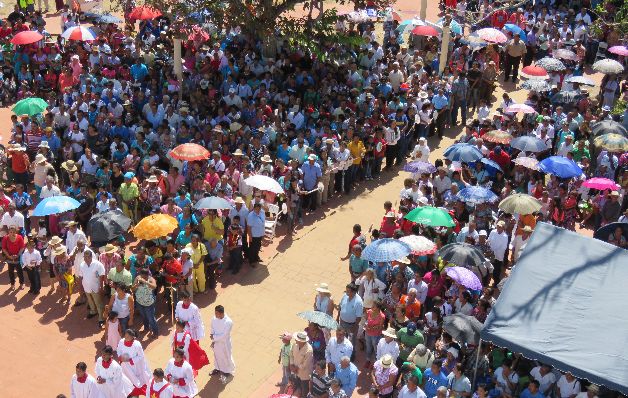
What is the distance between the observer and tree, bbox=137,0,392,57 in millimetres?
20125

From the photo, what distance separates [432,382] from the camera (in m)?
11.1

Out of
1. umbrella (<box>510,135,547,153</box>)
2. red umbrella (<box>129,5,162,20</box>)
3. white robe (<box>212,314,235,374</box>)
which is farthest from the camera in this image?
red umbrella (<box>129,5,162,20</box>)

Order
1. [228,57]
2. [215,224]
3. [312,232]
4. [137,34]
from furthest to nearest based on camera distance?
[137,34] < [228,57] < [312,232] < [215,224]

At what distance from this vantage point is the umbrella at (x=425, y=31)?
77.5ft

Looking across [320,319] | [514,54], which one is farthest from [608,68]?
[320,319]

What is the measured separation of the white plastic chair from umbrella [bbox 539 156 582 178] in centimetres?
523

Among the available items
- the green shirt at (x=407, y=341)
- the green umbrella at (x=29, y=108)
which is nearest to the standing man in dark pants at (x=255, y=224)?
the green shirt at (x=407, y=341)

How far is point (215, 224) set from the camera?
1461 cm

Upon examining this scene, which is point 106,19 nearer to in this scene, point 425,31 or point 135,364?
point 425,31

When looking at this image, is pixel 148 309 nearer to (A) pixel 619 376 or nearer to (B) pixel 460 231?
(B) pixel 460 231

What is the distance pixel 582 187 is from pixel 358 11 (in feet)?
35.2

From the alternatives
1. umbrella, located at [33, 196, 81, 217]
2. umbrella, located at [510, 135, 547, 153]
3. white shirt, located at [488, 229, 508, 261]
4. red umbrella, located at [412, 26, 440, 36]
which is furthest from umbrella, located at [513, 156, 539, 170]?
umbrella, located at [33, 196, 81, 217]

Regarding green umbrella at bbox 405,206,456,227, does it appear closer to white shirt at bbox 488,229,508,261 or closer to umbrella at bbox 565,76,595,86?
white shirt at bbox 488,229,508,261

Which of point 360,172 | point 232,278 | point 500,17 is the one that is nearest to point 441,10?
point 500,17
